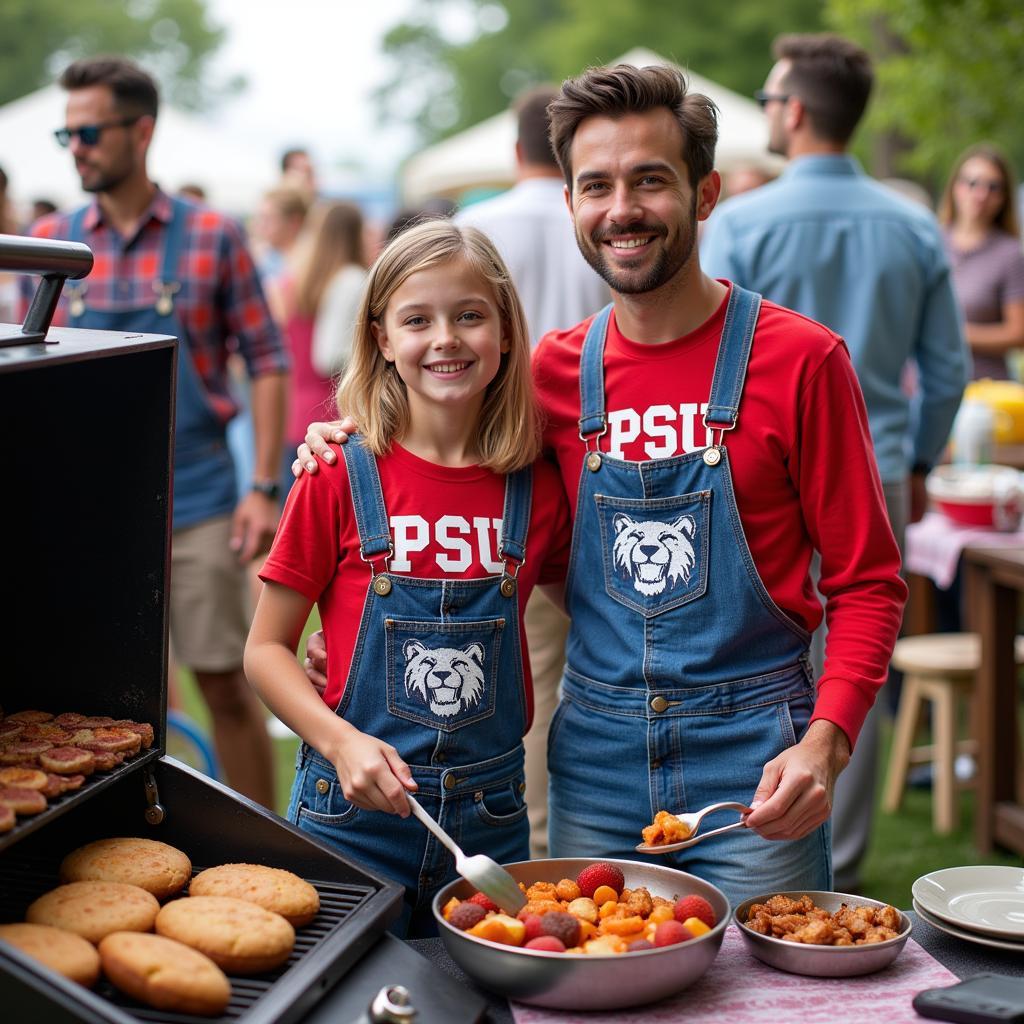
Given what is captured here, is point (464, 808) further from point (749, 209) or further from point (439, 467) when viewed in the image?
point (749, 209)

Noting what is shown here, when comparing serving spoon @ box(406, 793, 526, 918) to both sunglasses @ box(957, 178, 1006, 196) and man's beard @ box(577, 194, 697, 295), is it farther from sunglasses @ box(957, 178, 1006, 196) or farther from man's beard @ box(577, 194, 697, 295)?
sunglasses @ box(957, 178, 1006, 196)

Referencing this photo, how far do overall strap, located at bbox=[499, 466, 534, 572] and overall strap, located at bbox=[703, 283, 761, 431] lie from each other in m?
0.30

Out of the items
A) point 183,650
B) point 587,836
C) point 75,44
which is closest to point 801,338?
point 587,836

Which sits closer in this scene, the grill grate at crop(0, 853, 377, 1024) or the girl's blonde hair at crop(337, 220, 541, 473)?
the grill grate at crop(0, 853, 377, 1024)

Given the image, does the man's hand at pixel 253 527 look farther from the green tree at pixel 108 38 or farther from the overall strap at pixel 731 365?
the green tree at pixel 108 38

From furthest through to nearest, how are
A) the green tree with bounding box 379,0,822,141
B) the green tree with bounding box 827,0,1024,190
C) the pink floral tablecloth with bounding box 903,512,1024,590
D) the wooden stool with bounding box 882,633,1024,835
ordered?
the green tree with bounding box 379,0,822,141, the green tree with bounding box 827,0,1024,190, the wooden stool with bounding box 882,633,1024,835, the pink floral tablecloth with bounding box 903,512,1024,590

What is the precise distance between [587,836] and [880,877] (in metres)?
2.40

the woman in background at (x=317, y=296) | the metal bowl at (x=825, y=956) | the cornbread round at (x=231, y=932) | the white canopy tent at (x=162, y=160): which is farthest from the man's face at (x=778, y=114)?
the white canopy tent at (x=162, y=160)

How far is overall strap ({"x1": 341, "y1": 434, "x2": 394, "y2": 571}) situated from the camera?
2037 millimetres

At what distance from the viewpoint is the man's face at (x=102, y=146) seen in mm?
3865

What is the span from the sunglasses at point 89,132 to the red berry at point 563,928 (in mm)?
3014

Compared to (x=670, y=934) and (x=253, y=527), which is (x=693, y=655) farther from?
(x=253, y=527)

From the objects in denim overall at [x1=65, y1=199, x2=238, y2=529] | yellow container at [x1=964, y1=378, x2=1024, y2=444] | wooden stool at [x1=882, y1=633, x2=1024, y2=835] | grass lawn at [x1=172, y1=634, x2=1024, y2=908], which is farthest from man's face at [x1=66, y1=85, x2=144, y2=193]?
yellow container at [x1=964, y1=378, x2=1024, y2=444]

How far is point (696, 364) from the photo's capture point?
6.99ft
